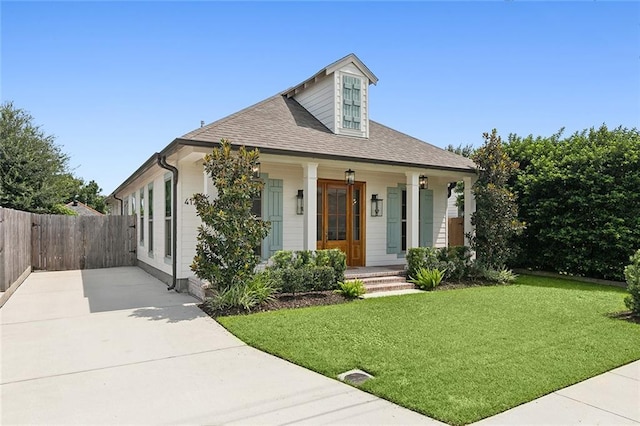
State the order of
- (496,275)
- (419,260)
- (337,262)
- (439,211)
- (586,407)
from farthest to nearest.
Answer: (439,211), (496,275), (419,260), (337,262), (586,407)

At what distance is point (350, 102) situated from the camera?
1058 cm

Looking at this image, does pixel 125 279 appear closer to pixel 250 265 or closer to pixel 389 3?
pixel 250 265

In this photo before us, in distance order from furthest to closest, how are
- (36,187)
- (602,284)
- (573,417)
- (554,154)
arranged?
(36,187), (554,154), (602,284), (573,417)

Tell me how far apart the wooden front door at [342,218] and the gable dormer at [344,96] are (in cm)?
156

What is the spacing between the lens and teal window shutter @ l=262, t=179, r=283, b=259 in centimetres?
895

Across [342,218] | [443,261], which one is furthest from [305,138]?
[443,261]

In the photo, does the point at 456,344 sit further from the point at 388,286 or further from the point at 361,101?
the point at 361,101

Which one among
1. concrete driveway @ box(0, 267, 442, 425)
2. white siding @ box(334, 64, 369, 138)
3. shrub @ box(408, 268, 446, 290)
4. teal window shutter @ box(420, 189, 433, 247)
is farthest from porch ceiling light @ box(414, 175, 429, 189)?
concrete driveway @ box(0, 267, 442, 425)

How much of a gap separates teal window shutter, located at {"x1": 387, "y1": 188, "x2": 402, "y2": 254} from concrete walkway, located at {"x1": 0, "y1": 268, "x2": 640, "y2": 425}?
6.32 meters

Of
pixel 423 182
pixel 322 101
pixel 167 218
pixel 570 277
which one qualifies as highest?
pixel 322 101

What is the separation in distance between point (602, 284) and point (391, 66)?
8.13 m

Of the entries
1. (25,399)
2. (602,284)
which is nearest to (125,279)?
(25,399)

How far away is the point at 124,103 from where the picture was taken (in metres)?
12.1

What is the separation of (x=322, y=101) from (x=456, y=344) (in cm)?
783
